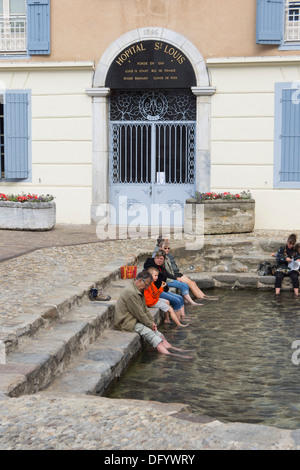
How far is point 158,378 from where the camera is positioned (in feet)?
22.0

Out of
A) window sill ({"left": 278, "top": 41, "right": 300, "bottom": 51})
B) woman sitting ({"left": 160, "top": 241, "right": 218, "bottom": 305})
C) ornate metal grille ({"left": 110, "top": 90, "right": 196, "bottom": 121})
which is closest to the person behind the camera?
woman sitting ({"left": 160, "top": 241, "right": 218, "bottom": 305})

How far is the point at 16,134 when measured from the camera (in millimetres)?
14953

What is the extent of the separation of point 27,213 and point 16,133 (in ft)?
8.07

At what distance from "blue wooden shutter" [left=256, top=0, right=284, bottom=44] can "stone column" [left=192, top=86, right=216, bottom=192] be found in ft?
5.04

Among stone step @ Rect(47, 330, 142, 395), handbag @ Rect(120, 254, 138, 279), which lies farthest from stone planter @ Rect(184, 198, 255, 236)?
stone step @ Rect(47, 330, 142, 395)

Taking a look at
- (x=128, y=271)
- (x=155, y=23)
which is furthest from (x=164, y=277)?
(x=155, y=23)

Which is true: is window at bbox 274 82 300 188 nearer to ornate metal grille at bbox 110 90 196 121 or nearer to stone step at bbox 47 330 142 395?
ornate metal grille at bbox 110 90 196 121

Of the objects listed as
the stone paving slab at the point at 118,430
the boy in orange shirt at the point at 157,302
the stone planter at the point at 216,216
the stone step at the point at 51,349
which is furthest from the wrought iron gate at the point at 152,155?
the stone paving slab at the point at 118,430

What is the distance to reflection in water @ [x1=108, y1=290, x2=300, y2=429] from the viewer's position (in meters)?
5.83

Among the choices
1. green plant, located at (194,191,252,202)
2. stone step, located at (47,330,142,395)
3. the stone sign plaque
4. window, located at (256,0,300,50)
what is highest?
window, located at (256,0,300,50)

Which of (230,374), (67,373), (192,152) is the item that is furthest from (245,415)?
(192,152)

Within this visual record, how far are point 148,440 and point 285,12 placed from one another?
1208cm

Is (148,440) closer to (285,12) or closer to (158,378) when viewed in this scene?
(158,378)

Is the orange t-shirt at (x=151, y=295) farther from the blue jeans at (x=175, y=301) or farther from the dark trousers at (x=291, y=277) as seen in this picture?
the dark trousers at (x=291, y=277)
